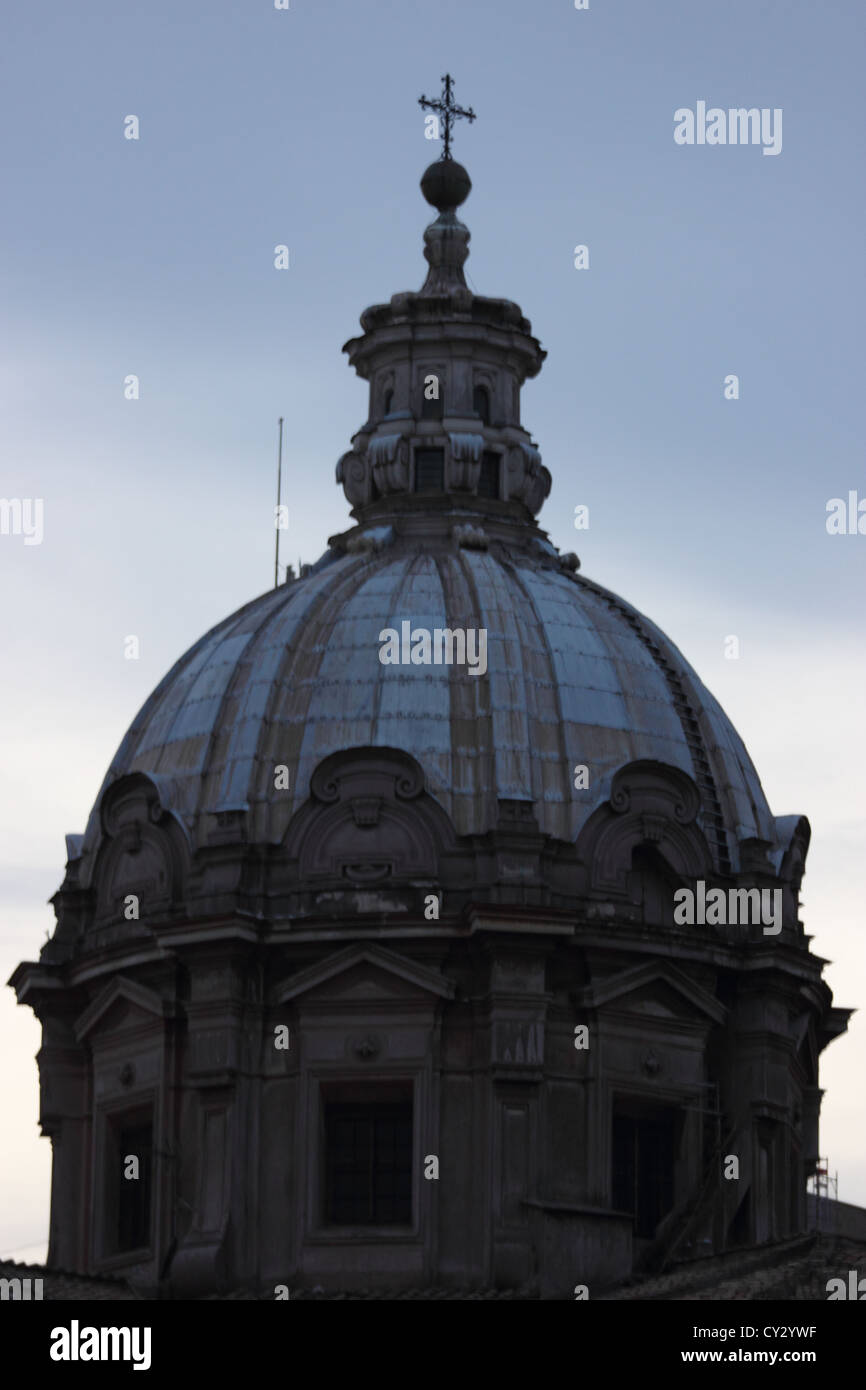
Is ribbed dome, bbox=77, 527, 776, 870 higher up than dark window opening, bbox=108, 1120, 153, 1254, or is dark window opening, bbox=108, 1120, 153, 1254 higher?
ribbed dome, bbox=77, 527, 776, 870

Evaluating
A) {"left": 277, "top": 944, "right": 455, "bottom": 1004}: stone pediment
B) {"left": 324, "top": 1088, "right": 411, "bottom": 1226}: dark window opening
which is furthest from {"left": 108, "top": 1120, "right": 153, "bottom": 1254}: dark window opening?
{"left": 277, "top": 944, "right": 455, "bottom": 1004}: stone pediment

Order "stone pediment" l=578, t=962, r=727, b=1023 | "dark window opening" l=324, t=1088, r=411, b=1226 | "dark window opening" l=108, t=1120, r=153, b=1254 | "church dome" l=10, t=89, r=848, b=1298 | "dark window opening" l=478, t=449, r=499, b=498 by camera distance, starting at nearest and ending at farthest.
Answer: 1. "church dome" l=10, t=89, r=848, b=1298
2. "dark window opening" l=324, t=1088, r=411, b=1226
3. "stone pediment" l=578, t=962, r=727, b=1023
4. "dark window opening" l=108, t=1120, r=153, b=1254
5. "dark window opening" l=478, t=449, r=499, b=498

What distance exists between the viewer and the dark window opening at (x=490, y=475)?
94.0 meters

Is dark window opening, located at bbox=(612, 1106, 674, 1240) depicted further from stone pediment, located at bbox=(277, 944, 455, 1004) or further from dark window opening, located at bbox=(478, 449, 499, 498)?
dark window opening, located at bbox=(478, 449, 499, 498)

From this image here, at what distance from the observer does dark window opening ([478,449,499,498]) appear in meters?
94.0

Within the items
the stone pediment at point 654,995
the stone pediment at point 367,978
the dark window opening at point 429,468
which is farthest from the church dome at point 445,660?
the stone pediment at point 367,978

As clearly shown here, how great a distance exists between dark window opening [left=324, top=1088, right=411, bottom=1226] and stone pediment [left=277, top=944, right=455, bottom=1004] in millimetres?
1940

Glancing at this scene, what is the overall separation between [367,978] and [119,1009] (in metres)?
5.81

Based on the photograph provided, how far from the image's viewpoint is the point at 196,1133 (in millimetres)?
85250

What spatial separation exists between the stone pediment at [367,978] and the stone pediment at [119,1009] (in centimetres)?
316

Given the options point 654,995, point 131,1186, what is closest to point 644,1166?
point 654,995

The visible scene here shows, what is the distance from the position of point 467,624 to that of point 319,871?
620cm

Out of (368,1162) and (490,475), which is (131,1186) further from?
(490,475)
